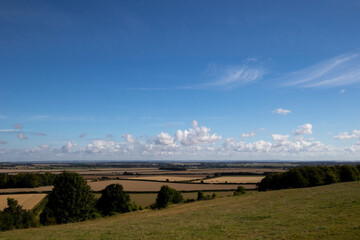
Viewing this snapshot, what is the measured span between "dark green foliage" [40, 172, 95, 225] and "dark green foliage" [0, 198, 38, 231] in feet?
9.96

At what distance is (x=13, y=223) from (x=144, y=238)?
4654 cm

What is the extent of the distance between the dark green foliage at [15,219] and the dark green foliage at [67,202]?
3036 millimetres

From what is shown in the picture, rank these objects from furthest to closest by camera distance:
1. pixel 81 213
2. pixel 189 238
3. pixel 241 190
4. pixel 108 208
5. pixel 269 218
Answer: pixel 241 190 → pixel 108 208 → pixel 81 213 → pixel 269 218 → pixel 189 238

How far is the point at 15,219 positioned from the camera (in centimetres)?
5584

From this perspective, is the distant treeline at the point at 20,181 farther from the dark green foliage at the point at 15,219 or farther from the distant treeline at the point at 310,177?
the distant treeline at the point at 310,177

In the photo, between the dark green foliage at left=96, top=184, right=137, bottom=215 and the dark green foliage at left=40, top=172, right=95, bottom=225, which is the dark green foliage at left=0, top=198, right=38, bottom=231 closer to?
the dark green foliage at left=40, top=172, right=95, bottom=225

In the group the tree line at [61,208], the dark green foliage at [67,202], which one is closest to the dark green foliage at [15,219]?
the tree line at [61,208]

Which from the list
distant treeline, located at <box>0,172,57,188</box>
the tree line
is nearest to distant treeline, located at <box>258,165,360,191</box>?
the tree line

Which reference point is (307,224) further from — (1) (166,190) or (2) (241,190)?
(2) (241,190)

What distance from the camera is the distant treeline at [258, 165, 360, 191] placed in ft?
274

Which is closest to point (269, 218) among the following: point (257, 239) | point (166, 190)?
point (257, 239)

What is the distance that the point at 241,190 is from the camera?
281 ft

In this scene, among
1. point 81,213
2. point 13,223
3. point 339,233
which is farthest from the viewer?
point 81,213

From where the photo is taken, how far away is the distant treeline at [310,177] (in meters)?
83.6
